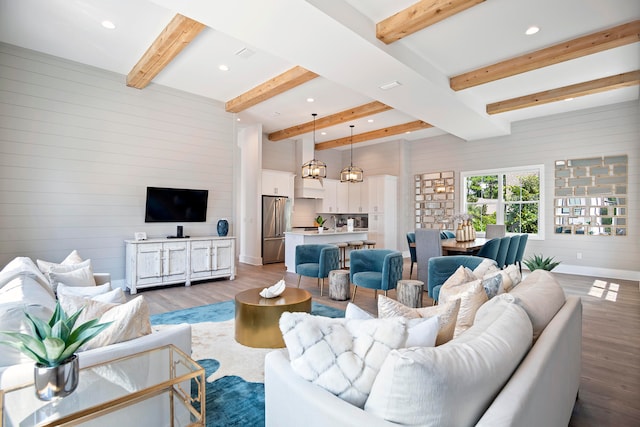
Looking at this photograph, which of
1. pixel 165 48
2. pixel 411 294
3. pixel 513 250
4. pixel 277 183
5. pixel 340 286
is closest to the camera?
pixel 411 294

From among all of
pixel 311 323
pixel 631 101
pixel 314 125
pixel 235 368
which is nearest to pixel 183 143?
pixel 314 125

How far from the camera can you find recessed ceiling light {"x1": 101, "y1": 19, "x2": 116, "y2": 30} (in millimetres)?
3674

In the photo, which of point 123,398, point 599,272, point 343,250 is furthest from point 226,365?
point 599,272

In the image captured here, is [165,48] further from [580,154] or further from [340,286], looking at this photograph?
[580,154]

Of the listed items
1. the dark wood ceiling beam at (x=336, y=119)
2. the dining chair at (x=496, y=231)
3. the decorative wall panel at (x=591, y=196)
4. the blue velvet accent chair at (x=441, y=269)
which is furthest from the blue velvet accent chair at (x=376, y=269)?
the decorative wall panel at (x=591, y=196)

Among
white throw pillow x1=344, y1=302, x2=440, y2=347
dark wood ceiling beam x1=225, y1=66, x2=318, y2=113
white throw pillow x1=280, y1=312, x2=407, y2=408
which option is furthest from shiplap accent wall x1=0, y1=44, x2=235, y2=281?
white throw pillow x1=344, y1=302, x2=440, y2=347

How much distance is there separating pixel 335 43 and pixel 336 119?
3442 mm

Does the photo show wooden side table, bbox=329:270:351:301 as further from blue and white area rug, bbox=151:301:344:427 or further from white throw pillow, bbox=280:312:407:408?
white throw pillow, bbox=280:312:407:408

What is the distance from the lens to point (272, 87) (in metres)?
5.11

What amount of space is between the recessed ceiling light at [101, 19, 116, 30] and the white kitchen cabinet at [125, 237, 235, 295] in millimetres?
2894

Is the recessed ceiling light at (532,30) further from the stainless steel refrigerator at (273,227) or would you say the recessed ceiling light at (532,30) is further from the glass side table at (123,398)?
the stainless steel refrigerator at (273,227)

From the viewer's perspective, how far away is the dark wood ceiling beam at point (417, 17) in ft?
9.86

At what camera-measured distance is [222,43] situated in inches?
159

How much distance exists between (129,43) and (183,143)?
1.83 meters
